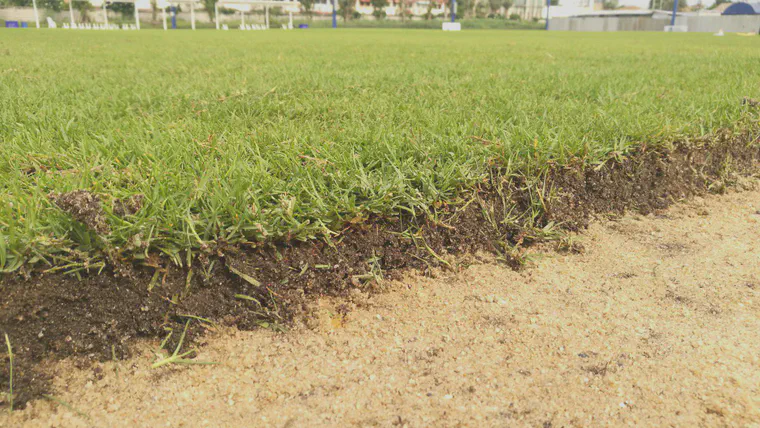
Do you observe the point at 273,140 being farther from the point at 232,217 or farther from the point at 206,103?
the point at 206,103

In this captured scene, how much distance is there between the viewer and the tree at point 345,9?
72062 millimetres

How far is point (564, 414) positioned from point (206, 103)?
272cm

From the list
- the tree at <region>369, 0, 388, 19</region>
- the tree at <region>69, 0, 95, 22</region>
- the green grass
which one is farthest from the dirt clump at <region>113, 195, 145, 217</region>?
the tree at <region>369, 0, 388, 19</region>

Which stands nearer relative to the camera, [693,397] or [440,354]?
[693,397]

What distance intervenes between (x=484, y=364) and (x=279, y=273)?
25.6 inches

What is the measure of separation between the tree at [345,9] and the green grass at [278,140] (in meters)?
72.4

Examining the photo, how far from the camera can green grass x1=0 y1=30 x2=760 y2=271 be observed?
5.01ft

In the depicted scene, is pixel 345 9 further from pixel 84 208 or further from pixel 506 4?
pixel 84 208

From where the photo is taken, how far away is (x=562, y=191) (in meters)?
2.23

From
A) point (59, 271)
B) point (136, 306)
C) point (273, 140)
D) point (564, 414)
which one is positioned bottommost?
point (564, 414)

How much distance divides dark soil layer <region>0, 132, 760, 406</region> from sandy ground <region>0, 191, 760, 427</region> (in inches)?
2.5

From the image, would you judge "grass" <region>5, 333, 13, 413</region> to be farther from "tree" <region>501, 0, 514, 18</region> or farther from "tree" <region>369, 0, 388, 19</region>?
"tree" <region>501, 0, 514, 18</region>

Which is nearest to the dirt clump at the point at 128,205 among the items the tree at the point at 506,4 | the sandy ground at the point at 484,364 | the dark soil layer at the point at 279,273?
the dark soil layer at the point at 279,273

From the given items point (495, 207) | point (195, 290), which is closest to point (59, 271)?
point (195, 290)
